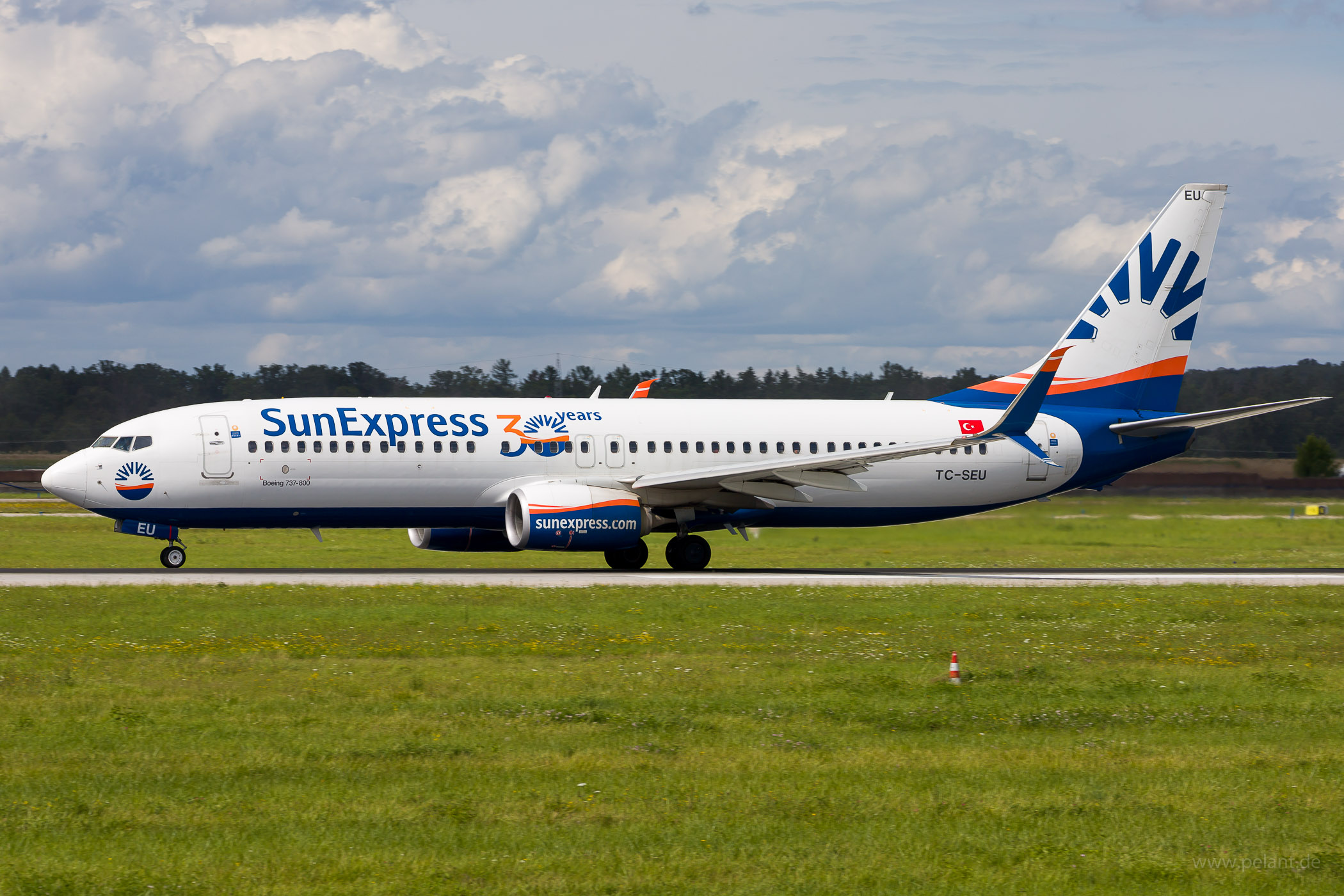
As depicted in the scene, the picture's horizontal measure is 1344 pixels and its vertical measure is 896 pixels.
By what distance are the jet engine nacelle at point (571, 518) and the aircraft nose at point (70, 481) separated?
30.2 feet

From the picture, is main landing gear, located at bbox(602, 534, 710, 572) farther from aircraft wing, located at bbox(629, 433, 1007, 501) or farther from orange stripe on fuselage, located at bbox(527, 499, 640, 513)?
orange stripe on fuselage, located at bbox(527, 499, 640, 513)

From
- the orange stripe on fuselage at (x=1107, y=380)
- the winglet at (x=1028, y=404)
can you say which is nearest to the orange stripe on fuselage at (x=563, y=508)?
the winglet at (x=1028, y=404)

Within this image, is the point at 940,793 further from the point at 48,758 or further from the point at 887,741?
the point at 48,758

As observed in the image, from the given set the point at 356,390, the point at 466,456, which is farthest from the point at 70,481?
the point at 356,390

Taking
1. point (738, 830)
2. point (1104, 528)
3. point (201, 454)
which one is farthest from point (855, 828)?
point (1104, 528)

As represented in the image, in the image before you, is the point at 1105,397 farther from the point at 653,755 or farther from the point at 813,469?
the point at 653,755

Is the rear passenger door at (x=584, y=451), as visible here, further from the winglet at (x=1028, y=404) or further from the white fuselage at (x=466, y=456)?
the winglet at (x=1028, y=404)

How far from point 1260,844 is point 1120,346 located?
94.0ft

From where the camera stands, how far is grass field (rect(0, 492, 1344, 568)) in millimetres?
37094

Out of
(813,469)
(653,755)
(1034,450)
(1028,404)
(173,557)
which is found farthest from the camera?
(1034,450)

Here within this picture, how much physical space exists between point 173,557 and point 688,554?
1203 cm

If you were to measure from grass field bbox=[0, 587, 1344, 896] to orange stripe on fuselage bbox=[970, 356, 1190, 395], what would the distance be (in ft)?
48.6

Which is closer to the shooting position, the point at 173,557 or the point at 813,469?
→ the point at 173,557

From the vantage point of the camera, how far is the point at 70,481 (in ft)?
96.5
